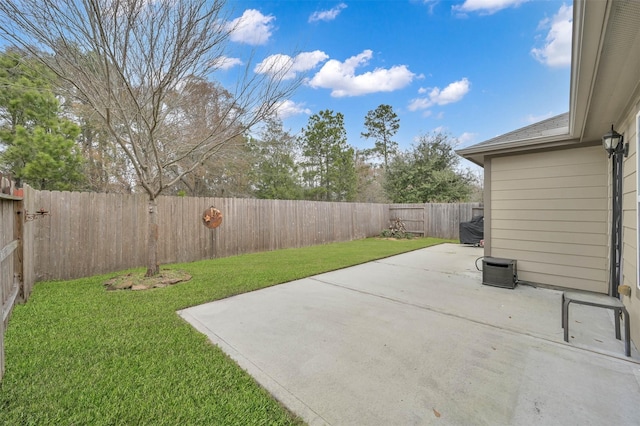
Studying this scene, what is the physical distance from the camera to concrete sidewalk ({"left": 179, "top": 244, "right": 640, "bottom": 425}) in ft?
5.06

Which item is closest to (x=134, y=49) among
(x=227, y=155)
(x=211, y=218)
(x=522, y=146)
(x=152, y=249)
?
(x=152, y=249)

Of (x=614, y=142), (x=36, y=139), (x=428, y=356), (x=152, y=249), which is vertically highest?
(x=36, y=139)

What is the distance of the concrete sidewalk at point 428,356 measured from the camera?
154 cm

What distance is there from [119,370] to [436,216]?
1156 centimetres

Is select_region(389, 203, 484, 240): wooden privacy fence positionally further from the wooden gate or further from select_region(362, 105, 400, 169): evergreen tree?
the wooden gate

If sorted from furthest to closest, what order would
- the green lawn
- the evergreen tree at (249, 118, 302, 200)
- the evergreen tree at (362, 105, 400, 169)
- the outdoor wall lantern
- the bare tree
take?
the evergreen tree at (362, 105, 400, 169), the evergreen tree at (249, 118, 302, 200), the bare tree, the outdoor wall lantern, the green lawn

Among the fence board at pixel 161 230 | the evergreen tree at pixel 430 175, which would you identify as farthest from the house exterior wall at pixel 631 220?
the evergreen tree at pixel 430 175

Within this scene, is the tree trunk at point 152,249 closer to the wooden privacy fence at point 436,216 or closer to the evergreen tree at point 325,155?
the wooden privacy fence at point 436,216

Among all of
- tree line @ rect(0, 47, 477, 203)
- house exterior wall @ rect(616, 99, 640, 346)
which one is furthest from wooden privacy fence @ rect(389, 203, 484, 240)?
house exterior wall @ rect(616, 99, 640, 346)

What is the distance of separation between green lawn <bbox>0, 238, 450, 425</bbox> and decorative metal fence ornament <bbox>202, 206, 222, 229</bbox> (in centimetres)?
291

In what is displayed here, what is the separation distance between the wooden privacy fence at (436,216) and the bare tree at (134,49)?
29.8 ft

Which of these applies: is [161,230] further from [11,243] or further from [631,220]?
[631,220]

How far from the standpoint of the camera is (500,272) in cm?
412

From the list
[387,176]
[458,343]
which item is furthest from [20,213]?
[387,176]
